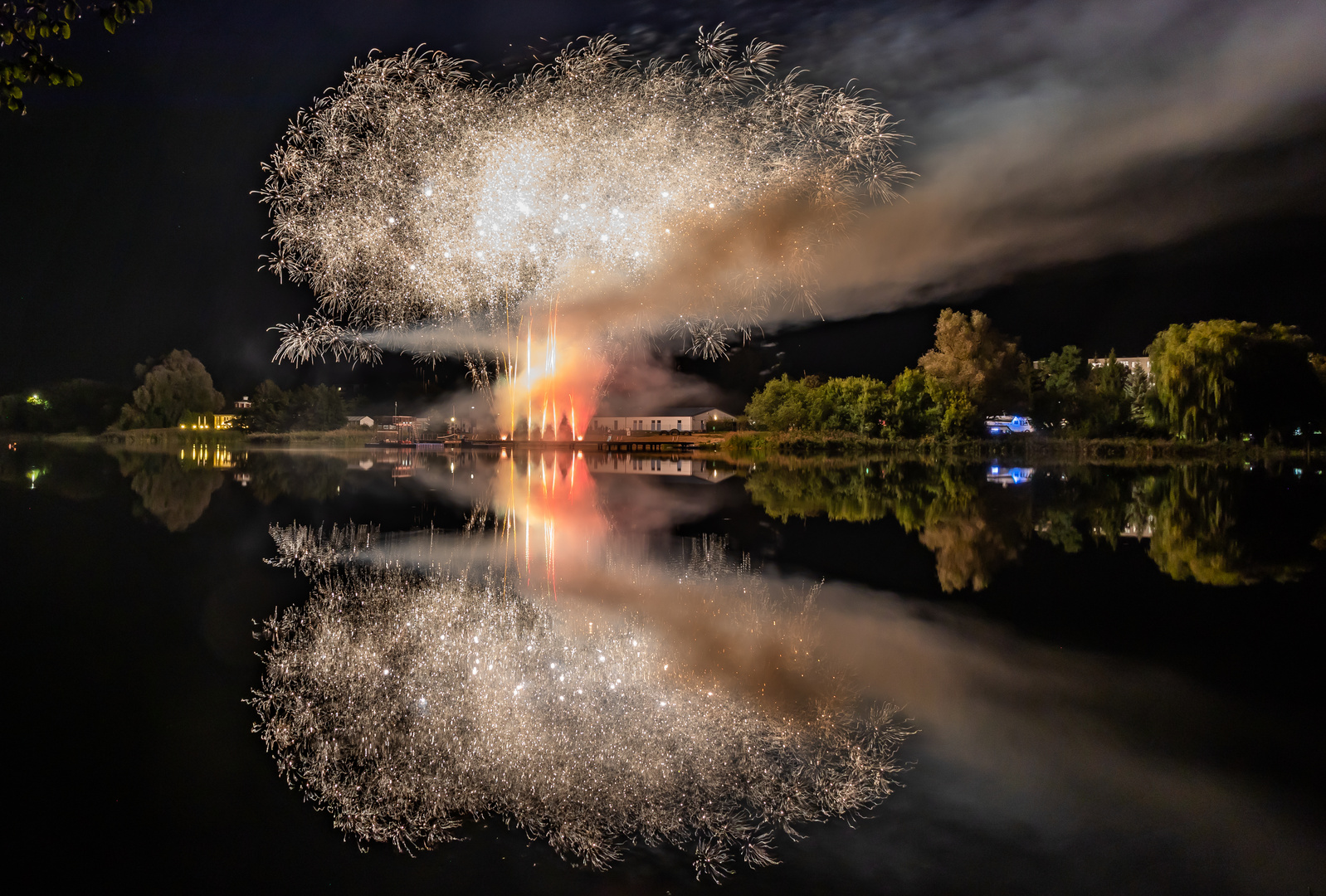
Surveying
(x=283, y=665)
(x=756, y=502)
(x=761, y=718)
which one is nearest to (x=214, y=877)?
(x=283, y=665)

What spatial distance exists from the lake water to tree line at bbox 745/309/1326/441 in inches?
1386

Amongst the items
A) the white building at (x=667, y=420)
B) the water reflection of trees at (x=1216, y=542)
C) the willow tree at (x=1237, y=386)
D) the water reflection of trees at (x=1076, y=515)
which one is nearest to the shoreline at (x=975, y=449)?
the willow tree at (x=1237, y=386)

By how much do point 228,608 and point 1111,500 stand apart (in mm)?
18766

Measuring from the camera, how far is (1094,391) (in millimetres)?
56156

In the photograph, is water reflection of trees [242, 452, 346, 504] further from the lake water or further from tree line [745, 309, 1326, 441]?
tree line [745, 309, 1326, 441]

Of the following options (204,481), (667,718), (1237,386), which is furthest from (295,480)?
(1237,386)

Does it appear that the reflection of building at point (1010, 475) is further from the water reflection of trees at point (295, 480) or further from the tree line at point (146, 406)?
the tree line at point (146, 406)

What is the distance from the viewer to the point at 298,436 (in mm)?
89250

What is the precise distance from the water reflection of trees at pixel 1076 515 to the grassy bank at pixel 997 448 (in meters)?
15.4

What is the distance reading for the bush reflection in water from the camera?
12.3 ft

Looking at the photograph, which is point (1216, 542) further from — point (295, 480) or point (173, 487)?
point (295, 480)

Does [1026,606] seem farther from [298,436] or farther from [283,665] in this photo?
[298,436]

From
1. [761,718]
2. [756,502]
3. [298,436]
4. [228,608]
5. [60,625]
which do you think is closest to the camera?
[761,718]

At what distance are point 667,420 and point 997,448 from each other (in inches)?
2221
